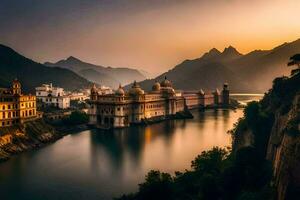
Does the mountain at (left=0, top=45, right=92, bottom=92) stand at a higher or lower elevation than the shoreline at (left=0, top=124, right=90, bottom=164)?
higher

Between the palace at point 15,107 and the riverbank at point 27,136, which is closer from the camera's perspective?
the riverbank at point 27,136

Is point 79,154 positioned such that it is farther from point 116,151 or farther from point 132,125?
point 132,125

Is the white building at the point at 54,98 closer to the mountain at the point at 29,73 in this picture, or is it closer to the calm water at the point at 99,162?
the calm water at the point at 99,162

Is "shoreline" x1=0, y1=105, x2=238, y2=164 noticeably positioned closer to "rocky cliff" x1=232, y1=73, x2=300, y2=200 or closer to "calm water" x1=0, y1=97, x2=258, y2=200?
"calm water" x1=0, y1=97, x2=258, y2=200

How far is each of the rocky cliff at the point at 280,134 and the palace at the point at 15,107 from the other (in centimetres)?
2774

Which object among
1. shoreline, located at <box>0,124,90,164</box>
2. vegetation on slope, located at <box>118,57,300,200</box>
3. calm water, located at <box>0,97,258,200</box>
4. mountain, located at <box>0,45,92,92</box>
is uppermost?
mountain, located at <box>0,45,92,92</box>

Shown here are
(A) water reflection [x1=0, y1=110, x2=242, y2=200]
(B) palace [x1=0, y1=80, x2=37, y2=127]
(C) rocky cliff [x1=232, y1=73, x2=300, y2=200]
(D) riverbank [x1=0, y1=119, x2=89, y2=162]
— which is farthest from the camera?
(B) palace [x1=0, y1=80, x2=37, y2=127]

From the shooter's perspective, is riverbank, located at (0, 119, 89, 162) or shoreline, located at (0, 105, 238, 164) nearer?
Result: shoreline, located at (0, 105, 238, 164)

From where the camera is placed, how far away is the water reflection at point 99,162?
27.4 metres

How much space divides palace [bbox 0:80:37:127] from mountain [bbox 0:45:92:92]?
6134cm

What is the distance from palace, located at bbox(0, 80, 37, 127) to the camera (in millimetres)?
44250

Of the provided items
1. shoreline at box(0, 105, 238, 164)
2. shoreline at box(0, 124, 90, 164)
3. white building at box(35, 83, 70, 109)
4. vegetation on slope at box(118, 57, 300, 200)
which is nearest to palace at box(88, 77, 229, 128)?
shoreline at box(0, 105, 238, 164)

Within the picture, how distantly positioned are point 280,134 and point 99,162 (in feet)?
65.7

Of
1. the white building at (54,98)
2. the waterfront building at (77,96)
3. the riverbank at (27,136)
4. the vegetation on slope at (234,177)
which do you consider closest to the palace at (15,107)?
the riverbank at (27,136)
